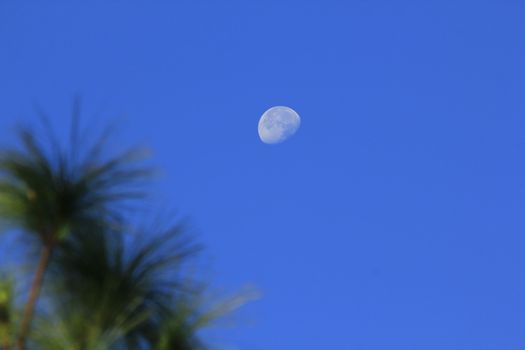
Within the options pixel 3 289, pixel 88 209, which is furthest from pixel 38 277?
pixel 88 209

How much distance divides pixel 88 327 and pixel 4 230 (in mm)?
1029

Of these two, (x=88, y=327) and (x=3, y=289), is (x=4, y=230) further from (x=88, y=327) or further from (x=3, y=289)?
(x=88, y=327)

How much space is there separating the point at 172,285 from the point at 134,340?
17.0 inches

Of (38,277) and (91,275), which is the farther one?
(91,275)

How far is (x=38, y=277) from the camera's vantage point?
6309mm

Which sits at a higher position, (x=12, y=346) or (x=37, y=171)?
(x=37, y=171)

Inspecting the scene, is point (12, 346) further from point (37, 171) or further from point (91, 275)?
point (37, 171)

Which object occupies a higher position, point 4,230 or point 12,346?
point 4,230

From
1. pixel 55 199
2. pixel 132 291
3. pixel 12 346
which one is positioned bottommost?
pixel 12 346

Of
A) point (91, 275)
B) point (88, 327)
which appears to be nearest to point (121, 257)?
point (91, 275)

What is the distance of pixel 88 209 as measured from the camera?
695 cm

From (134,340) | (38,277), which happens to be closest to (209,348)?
(134,340)

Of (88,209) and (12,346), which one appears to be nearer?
(12,346)

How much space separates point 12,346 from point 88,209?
102 centimetres
